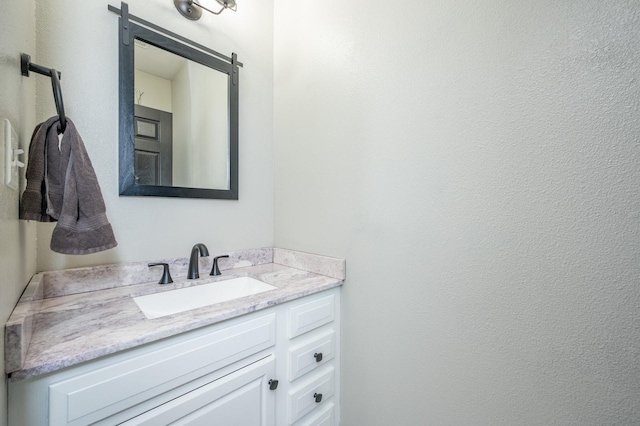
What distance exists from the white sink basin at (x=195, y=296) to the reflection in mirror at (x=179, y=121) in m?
0.51

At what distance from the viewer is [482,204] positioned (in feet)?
2.94

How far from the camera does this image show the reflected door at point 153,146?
3.84ft

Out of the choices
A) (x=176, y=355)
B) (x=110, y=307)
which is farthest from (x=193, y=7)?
(x=176, y=355)

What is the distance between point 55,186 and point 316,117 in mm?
1090

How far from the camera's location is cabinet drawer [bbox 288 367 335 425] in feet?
3.62

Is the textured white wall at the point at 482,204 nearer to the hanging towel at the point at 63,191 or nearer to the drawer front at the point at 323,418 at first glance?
the drawer front at the point at 323,418

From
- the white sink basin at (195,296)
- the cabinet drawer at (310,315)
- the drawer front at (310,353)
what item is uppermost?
the white sink basin at (195,296)

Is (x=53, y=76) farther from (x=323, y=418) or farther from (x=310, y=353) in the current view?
(x=323, y=418)

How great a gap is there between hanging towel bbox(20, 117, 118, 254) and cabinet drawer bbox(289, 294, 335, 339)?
737 mm

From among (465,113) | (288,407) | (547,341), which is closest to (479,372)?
(547,341)

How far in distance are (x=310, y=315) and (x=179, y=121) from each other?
1.12 m

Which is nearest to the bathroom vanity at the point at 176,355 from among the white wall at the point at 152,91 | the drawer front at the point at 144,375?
the drawer front at the point at 144,375

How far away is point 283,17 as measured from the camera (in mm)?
1607

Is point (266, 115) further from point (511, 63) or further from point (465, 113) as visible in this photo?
point (511, 63)
